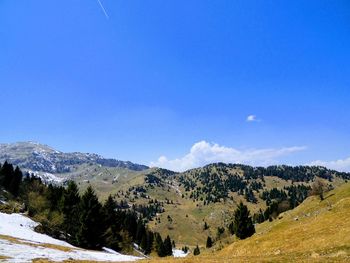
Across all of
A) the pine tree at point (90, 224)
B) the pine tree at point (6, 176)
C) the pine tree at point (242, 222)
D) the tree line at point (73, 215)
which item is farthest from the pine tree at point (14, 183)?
Result: the pine tree at point (242, 222)

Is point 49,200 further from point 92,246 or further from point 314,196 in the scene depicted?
point 314,196

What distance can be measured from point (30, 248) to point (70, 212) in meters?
42.6

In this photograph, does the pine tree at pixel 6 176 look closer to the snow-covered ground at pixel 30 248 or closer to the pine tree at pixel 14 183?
the pine tree at pixel 14 183

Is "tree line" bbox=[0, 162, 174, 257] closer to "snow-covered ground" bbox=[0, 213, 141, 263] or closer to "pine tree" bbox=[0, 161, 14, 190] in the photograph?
"pine tree" bbox=[0, 161, 14, 190]

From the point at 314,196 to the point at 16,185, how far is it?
12845 centimetres

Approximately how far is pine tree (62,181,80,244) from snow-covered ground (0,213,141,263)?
8126mm

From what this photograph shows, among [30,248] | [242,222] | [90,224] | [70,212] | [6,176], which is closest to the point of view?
[30,248]

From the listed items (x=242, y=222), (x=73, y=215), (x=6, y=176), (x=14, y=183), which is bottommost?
(x=242, y=222)

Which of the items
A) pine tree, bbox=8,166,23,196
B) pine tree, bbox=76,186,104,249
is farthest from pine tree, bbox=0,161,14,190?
pine tree, bbox=76,186,104,249

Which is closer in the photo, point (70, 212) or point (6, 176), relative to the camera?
point (70, 212)

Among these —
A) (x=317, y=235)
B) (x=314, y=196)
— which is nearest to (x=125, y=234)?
(x=317, y=235)

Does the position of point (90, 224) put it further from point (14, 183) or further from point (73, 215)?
point (14, 183)

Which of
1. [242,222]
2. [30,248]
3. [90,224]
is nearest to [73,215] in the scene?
[90,224]

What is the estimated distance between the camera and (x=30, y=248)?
1702 inches
